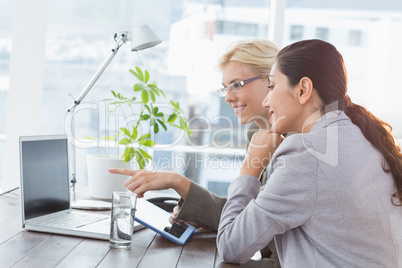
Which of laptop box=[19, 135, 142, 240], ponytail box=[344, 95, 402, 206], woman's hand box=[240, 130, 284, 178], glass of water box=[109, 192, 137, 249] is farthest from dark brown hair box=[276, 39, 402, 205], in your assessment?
laptop box=[19, 135, 142, 240]

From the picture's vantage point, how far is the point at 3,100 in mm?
3494

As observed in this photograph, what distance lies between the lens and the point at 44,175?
152 cm

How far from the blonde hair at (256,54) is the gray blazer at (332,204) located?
31.0 inches

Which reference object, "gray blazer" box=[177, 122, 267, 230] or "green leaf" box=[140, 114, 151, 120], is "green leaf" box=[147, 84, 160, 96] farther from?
"gray blazer" box=[177, 122, 267, 230]

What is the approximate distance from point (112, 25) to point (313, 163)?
266 centimetres

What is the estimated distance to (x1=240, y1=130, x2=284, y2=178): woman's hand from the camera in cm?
132

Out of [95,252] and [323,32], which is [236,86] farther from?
[323,32]

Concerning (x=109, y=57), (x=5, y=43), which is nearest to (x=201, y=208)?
(x=109, y=57)

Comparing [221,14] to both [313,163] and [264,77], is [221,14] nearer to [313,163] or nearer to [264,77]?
[264,77]

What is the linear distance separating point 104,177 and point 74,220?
51 centimetres

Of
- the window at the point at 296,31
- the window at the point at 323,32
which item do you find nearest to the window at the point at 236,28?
the window at the point at 296,31

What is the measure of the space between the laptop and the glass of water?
7 cm

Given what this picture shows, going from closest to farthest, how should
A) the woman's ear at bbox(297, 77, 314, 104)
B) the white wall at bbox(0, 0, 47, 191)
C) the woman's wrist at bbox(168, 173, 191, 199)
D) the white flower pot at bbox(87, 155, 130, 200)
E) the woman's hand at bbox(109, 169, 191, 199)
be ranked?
the woman's ear at bbox(297, 77, 314, 104), the woman's hand at bbox(109, 169, 191, 199), the woman's wrist at bbox(168, 173, 191, 199), the white flower pot at bbox(87, 155, 130, 200), the white wall at bbox(0, 0, 47, 191)

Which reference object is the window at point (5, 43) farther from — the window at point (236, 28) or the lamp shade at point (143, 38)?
the lamp shade at point (143, 38)
